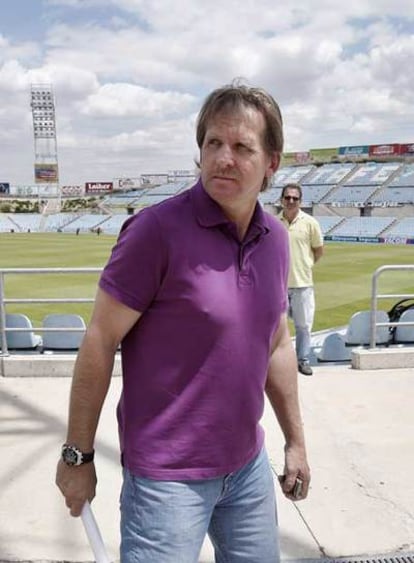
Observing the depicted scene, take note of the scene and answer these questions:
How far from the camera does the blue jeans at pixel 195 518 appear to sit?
1.59 meters

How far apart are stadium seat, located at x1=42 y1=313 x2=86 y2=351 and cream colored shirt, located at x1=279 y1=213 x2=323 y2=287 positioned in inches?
94.3

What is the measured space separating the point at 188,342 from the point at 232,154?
0.55 meters

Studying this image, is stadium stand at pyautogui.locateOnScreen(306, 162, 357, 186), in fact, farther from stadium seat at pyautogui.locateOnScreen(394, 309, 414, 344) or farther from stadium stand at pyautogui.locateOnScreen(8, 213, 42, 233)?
stadium seat at pyautogui.locateOnScreen(394, 309, 414, 344)

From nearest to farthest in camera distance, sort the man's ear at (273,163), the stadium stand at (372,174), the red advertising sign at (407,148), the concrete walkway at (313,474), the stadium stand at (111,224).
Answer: the man's ear at (273,163)
the concrete walkway at (313,474)
the stadium stand at (111,224)
the stadium stand at (372,174)
the red advertising sign at (407,148)

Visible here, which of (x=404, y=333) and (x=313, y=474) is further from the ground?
(x=404, y=333)

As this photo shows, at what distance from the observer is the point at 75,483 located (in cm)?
169

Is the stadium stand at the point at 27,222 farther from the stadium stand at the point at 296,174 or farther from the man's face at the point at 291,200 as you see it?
the man's face at the point at 291,200

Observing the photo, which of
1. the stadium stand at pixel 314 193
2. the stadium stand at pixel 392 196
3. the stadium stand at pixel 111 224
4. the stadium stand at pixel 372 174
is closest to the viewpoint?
the stadium stand at pixel 392 196

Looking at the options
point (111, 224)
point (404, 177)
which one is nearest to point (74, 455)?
point (404, 177)

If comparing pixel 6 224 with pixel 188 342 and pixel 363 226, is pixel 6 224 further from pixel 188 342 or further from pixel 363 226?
pixel 188 342

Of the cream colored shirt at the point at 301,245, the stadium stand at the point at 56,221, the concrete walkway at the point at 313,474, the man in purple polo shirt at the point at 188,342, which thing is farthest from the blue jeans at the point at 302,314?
the stadium stand at the point at 56,221

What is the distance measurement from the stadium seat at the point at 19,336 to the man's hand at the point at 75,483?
A: 5.13 metres

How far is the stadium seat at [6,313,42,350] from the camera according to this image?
6582 mm

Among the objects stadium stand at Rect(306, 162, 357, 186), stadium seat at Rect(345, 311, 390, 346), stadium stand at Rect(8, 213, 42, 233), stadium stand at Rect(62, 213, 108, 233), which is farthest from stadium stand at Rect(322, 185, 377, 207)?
stadium seat at Rect(345, 311, 390, 346)
